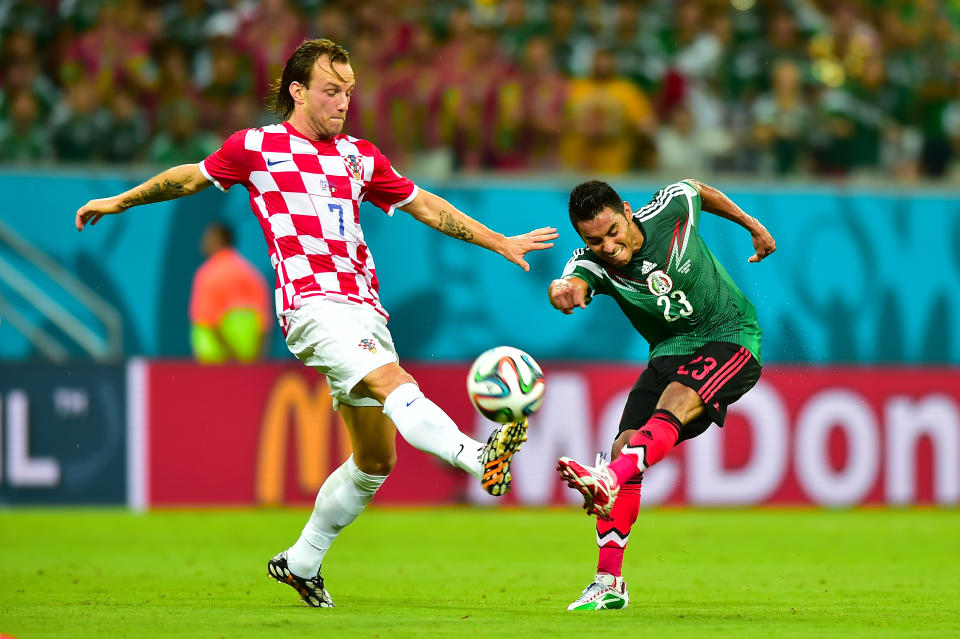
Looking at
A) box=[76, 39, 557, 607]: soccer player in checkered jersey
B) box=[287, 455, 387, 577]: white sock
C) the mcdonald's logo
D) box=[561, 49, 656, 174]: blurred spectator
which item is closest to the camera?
box=[76, 39, 557, 607]: soccer player in checkered jersey

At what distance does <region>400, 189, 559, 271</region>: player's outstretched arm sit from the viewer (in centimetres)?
666

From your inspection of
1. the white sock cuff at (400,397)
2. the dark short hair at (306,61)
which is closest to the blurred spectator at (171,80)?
the dark short hair at (306,61)

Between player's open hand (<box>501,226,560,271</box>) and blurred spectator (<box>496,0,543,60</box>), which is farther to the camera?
blurred spectator (<box>496,0,543,60</box>)

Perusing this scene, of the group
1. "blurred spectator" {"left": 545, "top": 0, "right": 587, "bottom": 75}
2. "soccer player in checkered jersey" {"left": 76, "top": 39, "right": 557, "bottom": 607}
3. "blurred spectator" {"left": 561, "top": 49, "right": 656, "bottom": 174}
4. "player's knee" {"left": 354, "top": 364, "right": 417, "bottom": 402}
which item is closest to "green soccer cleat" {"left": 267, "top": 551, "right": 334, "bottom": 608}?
"soccer player in checkered jersey" {"left": 76, "top": 39, "right": 557, "bottom": 607}

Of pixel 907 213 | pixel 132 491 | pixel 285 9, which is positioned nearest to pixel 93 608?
pixel 132 491

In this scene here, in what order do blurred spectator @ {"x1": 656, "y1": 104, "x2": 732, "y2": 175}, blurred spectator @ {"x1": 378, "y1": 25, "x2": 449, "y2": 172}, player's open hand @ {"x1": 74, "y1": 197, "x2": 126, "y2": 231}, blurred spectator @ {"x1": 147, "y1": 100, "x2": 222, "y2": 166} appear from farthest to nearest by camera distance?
blurred spectator @ {"x1": 656, "y1": 104, "x2": 732, "y2": 175}
blurred spectator @ {"x1": 147, "y1": 100, "x2": 222, "y2": 166}
blurred spectator @ {"x1": 378, "y1": 25, "x2": 449, "y2": 172}
player's open hand @ {"x1": 74, "y1": 197, "x2": 126, "y2": 231}

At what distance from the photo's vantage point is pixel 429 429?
603 cm

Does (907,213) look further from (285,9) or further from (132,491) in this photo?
(132,491)

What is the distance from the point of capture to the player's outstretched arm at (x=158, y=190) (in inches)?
267

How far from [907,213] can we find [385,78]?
601cm

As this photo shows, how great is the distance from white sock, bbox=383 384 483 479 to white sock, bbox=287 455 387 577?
0.84 m

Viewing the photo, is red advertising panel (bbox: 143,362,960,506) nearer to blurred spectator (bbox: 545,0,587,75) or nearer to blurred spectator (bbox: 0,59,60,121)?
blurred spectator (bbox: 0,59,60,121)

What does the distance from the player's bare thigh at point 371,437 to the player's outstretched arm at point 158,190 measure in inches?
50.5

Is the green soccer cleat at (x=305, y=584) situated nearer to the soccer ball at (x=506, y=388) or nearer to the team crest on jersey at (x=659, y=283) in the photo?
the soccer ball at (x=506, y=388)
